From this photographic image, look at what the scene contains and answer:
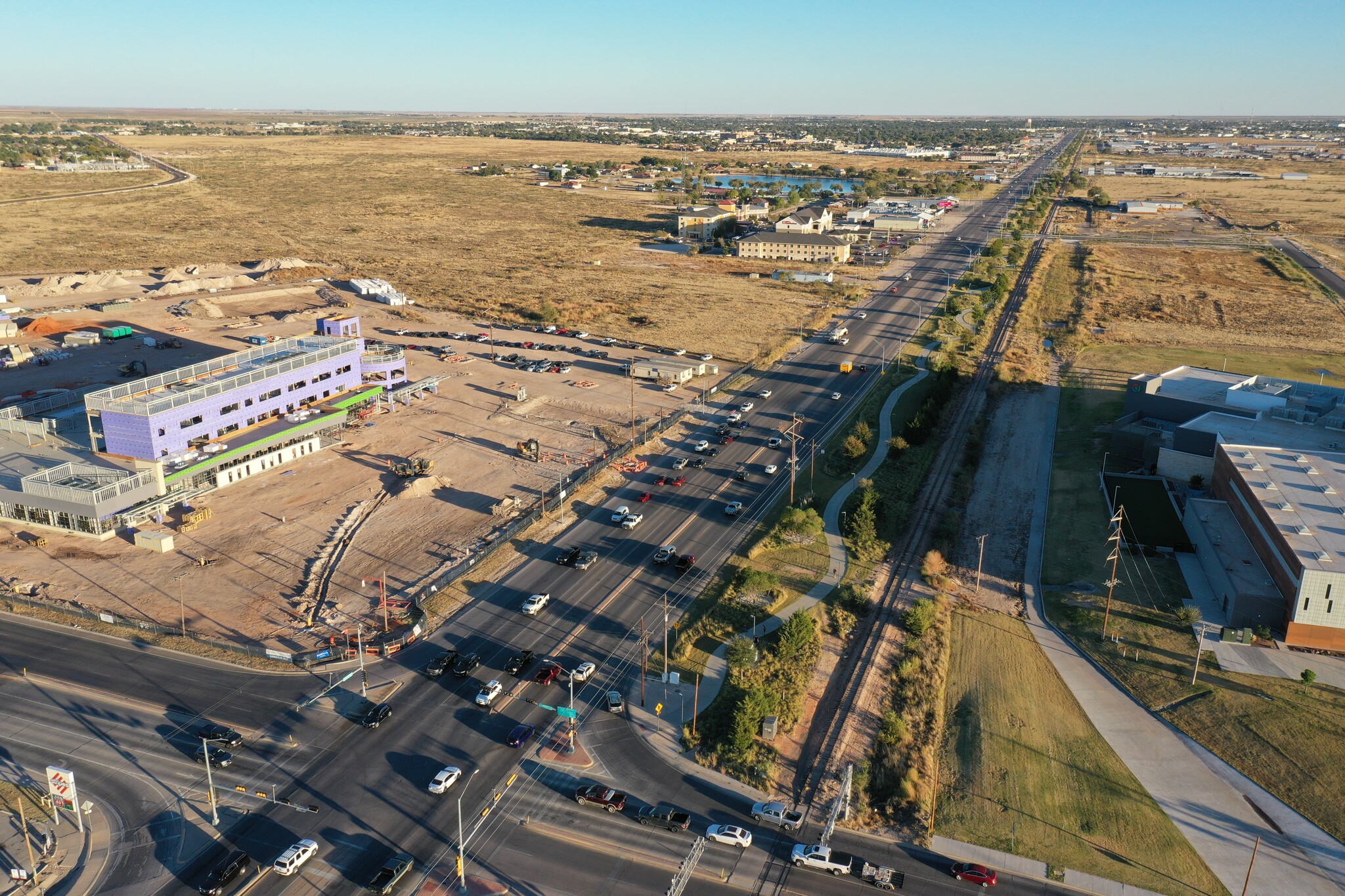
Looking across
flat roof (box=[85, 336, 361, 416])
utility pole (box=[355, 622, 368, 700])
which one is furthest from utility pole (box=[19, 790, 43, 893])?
flat roof (box=[85, 336, 361, 416])

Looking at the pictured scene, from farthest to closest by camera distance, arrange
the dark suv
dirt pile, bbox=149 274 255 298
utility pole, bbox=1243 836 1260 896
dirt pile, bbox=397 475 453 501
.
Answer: dirt pile, bbox=149 274 255 298, dirt pile, bbox=397 475 453 501, utility pole, bbox=1243 836 1260 896, the dark suv

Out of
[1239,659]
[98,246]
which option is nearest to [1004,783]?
[1239,659]

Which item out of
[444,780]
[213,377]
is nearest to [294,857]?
[444,780]

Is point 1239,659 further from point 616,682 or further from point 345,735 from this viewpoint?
point 345,735

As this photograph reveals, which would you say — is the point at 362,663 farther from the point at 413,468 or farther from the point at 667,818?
the point at 413,468

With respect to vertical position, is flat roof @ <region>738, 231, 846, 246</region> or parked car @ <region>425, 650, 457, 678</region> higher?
flat roof @ <region>738, 231, 846, 246</region>

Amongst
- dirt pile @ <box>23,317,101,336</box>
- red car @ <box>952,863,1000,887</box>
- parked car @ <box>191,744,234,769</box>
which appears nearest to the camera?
red car @ <box>952,863,1000,887</box>

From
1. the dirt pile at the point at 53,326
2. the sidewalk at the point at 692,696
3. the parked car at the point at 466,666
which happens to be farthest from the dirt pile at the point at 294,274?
the parked car at the point at 466,666

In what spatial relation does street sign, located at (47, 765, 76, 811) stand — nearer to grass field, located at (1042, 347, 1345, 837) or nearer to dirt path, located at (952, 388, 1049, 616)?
dirt path, located at (952, 388, 1049, 616)

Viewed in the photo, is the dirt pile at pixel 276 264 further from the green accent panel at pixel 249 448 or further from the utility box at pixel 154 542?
the utility box at pixel 154 542
